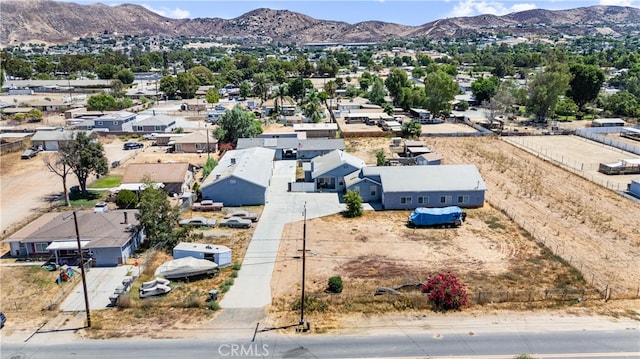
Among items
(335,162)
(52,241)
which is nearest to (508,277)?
(335,162)

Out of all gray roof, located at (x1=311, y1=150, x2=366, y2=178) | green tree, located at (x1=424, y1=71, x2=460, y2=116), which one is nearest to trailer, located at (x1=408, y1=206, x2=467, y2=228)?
gray roof, located at (x1=311, y1=150, x2=366, y2=178)

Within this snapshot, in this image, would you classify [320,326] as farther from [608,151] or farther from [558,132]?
[558,132]

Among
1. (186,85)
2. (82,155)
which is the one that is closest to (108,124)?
(82,155)

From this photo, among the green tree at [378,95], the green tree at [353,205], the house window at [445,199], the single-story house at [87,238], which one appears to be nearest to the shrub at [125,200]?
the single-story house at [87,238]

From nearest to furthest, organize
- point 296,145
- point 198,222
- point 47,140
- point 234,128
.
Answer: point 198,222, point 296,145, point 234,128, point 47,140

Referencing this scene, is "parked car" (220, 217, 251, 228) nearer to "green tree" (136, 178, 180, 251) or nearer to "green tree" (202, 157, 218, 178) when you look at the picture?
"green tree" (136, 178, 180, 251)

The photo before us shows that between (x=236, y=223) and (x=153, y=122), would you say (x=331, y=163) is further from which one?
(x=153, y=122)
